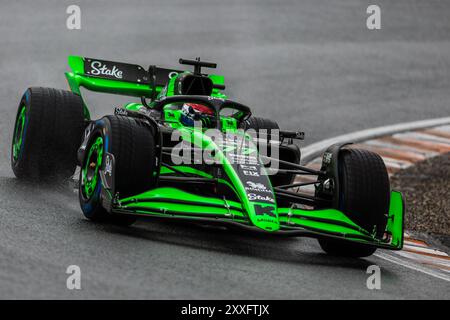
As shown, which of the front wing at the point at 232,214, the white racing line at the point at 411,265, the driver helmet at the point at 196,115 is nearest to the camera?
the front wing at the point at 232,214

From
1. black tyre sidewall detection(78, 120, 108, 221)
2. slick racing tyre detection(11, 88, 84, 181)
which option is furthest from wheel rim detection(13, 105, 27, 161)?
black tyre sidewall detection(78, 120, 108, 221)

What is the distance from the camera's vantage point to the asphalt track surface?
6.18 m

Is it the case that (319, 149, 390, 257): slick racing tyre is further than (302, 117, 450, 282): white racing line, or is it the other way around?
(302, 117, 450, 282): white racing line

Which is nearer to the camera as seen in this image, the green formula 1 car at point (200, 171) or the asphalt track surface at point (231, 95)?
the asphalt track surface at point (231, 95)

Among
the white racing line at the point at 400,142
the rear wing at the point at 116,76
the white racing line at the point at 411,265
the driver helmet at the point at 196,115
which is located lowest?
the white racing line at the point at 411,265

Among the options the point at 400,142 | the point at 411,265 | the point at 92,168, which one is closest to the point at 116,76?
the point at 92,168

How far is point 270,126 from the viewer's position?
1064 cm

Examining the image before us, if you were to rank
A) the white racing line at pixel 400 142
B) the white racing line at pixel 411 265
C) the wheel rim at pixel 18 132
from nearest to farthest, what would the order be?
the white racing line at pixel 411 265 → the wheel rim at pixel 18 132 → the white racing line at pixel 400 142

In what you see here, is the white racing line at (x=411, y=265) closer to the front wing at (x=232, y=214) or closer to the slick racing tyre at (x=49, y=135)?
the front wing at (x=232, y=214)

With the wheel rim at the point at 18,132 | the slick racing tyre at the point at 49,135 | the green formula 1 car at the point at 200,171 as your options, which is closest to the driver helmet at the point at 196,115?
the green formula 1 car at the point at 200,171

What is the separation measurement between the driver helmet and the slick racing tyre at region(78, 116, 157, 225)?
97 cm

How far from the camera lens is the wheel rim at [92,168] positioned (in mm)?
8109

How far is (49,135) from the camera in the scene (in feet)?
31.2

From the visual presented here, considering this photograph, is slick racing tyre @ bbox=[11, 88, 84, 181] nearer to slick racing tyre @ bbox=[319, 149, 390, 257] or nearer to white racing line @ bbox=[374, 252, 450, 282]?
slick racing tyre @ bbox=[319, 149, 390, 257]
